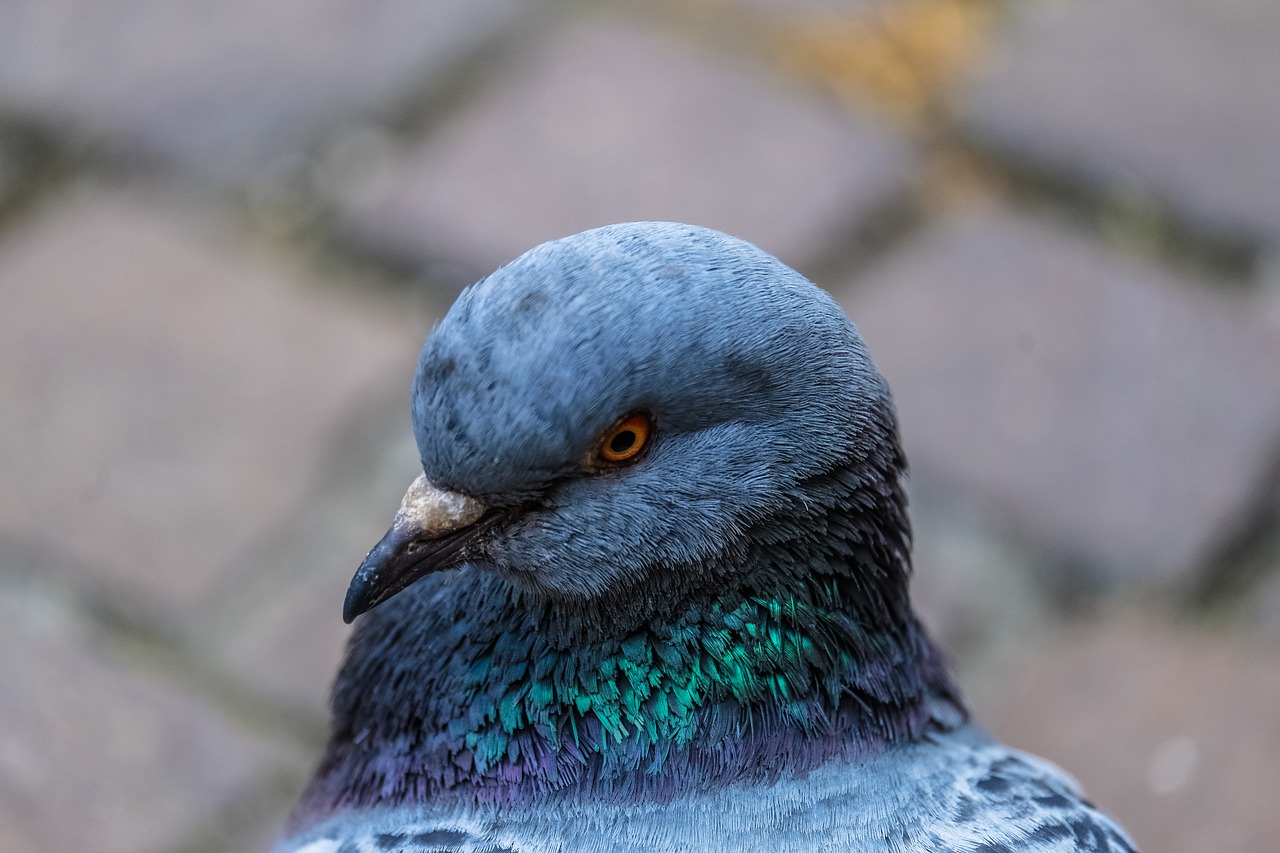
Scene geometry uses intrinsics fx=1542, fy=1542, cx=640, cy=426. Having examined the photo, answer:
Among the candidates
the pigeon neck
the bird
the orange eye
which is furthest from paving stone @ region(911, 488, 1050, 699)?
the orange eye

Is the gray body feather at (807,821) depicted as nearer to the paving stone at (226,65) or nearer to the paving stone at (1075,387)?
the paving stone at (1075,387)

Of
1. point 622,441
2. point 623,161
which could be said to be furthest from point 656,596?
point 623,161

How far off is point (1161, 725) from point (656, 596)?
1.50 meters

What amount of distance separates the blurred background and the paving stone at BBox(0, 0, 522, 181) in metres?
0.01

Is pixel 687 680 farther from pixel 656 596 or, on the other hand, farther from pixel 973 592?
pixel 973 592

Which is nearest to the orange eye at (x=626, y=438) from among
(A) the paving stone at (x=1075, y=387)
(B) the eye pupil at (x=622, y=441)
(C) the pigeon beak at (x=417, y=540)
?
(B) the eye pupil at (x=622, y=441)

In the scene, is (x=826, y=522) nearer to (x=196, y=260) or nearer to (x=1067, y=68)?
(x=196, y=260)

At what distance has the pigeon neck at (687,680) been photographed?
1949 millimetres

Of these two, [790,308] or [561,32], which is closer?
[790,308]

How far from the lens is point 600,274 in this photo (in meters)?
1.74

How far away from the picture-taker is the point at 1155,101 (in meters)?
3.99

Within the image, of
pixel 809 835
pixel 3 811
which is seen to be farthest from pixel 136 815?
pixel 809 835

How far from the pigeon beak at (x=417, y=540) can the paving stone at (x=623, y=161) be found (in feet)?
6.08

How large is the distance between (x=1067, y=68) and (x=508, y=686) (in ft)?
9.07
